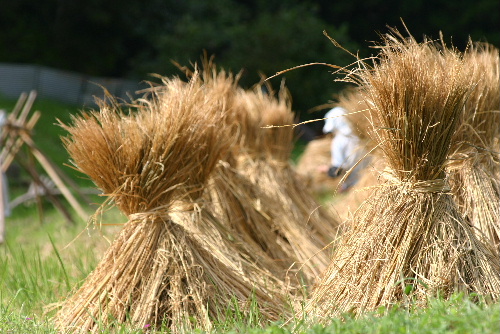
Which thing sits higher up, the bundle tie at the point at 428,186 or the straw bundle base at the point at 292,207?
the bundle tie at the point at 428,186

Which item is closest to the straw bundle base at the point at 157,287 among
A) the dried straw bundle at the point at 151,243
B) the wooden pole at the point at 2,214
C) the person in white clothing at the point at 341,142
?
the dried straw bundle at the point at 151,243

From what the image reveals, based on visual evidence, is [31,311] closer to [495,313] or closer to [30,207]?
[495,313]

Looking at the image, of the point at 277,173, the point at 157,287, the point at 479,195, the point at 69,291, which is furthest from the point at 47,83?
the point at 479,195

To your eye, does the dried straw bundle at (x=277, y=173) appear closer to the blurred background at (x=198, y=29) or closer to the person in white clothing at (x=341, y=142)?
the person in white clothing at (x=341, y=142)

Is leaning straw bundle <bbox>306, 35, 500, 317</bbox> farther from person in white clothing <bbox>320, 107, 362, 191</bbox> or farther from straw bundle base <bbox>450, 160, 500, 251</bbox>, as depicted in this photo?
person in white clothing <bbox>320, 107, 362, 191</bbox>

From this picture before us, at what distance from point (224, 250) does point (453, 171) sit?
3.94 feet

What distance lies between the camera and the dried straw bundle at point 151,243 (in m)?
3.05

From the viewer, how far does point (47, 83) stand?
1831cm

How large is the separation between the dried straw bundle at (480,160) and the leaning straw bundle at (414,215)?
0.52 m

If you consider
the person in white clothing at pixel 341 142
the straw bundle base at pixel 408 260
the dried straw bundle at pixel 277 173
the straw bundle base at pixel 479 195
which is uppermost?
the straw bundle base at pixel 408 260

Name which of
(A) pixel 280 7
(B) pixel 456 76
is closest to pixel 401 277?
(B) pixel 456 76

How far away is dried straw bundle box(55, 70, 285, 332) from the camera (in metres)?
3.05

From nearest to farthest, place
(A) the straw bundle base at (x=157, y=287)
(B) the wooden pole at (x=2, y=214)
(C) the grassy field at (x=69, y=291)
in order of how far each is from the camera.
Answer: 1. (C) the grassy field at (x=69, y=291)
2. (A) the straw bundle base at (x=157, y=287)
3. (B) the wooden pole at (x=2, y=214)

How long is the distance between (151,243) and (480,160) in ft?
5.50
